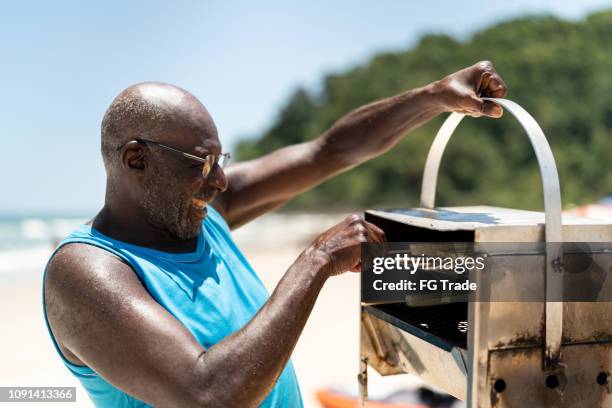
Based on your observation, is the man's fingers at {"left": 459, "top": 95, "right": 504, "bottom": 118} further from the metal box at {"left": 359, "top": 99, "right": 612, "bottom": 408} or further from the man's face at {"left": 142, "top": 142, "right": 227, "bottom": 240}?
the man's face at {"left": 142, "top": 142, "right": 227, "bottom": 240}

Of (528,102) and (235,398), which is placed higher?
(528,102)

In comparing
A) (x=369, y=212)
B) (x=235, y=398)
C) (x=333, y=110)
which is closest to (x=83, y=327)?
(x=235, y=398)

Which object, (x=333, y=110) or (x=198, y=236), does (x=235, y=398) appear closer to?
(x=198, y=236)

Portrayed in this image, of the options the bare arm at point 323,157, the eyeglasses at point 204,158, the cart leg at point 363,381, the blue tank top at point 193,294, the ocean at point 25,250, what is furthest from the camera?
the ocean at point 25,250

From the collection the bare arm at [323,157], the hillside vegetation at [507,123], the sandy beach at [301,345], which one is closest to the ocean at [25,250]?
the sandy beach at [301,345]

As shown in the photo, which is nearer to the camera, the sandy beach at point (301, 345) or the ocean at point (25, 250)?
the sandy beach at point (301, 345)

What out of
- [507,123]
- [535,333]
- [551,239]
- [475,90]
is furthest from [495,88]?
[507,123]

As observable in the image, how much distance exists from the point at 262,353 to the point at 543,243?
2.35ft

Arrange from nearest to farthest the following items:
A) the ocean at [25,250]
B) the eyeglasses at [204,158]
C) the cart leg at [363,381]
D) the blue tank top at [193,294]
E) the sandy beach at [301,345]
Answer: the blue tank top at [193,294] → the eyeglasses at [204,158] → the cart leg at [363,381] → the sandy beach at [301,345] → the ocean at [25,250]

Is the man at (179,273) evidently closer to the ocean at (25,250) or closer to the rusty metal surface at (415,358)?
the rusty metal surface at (415,358)

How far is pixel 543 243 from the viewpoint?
5.01 ft

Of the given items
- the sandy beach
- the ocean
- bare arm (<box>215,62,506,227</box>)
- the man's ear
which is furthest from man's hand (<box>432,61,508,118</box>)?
the ocean

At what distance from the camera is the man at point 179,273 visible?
1.65 m

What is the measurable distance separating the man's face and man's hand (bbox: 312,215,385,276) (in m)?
0.47
